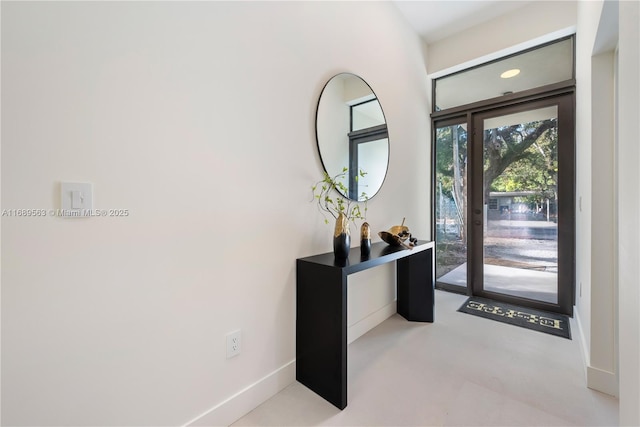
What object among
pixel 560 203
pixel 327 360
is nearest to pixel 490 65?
pixel 560 203

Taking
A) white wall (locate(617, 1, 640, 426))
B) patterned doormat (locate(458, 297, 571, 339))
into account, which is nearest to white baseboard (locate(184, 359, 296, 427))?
white wall (locate(617, 1, 640, 426))

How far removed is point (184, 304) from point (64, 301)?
1.29 ft

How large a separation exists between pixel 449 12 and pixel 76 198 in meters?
3.47

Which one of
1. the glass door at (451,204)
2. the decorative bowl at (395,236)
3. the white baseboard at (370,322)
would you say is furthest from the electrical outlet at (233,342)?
the glass door at (451,204)

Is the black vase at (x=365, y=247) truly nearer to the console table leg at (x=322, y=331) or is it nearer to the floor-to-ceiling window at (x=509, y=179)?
the console table leg at (x=322, y=331)

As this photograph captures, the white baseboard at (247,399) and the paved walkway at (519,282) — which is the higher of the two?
the paved walkway at (519,282)

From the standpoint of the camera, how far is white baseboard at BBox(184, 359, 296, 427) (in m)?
1.24

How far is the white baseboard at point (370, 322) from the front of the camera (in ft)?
6.96

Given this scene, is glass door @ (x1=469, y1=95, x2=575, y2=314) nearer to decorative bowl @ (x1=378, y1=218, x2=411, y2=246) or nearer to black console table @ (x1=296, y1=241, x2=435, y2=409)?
decorative bowl @ (x1=378, y1=218, x2=411, y2=246)

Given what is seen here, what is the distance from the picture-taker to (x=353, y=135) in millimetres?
2084

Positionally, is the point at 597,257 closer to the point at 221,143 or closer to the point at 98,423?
the point at 221,143

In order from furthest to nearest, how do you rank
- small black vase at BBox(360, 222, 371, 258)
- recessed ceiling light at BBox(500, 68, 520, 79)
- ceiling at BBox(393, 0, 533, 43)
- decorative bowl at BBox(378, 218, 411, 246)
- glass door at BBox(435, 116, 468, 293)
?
glass door at BBox(435, 116, 468, 293), recessed ceiling light at BBox(500, 68, 520, 79), ceiling at BBox(393, 0, 533, 43), decorative bowl at BBox(378, 218, 411, 246), small black vase at BBox(360, 222, 371, 258)

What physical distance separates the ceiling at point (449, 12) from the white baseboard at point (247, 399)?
335 centimetres

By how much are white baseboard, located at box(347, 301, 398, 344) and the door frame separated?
1.13m
